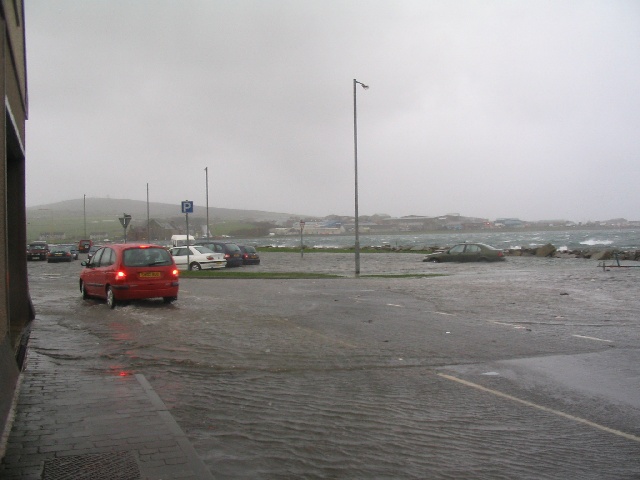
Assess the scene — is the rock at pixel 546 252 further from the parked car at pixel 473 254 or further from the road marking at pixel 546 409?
the road marking at pixel 546 409

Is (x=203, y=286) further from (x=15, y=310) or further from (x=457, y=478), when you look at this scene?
(x=457, y=478)

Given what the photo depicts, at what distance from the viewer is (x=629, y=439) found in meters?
5.62

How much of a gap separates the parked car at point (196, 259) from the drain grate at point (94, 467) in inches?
1125

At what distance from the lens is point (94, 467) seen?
457 centimetres

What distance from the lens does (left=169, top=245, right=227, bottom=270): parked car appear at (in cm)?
3350

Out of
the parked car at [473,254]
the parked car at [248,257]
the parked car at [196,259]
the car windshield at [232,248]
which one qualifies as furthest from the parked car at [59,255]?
the parked car at [473,254]

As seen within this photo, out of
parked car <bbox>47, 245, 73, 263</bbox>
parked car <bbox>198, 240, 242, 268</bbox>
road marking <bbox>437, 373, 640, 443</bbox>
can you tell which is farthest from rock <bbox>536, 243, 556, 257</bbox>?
road marking <bbox>437, 373, 640, 443</bbox>

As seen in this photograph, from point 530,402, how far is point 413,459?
7.93ft

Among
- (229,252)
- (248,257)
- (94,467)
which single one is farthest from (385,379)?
(248,257)

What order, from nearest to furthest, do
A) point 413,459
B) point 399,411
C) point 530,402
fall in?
point 413,459
point 399,411
point 530,402

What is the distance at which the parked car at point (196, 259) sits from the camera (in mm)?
33500

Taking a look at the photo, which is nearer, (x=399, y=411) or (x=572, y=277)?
(x=399, y=411)

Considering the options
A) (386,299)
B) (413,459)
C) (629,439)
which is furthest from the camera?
(386,299)

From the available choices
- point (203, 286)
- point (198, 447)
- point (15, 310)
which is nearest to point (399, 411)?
point (198, 447)
